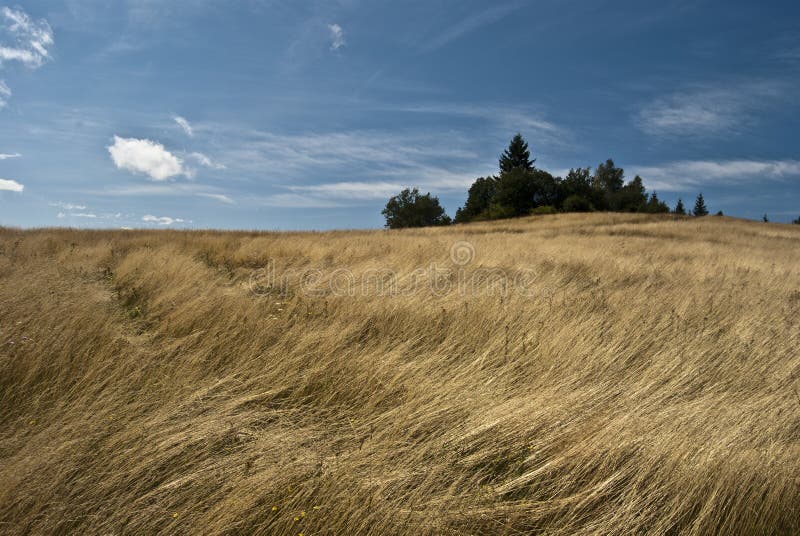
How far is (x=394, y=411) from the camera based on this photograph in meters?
2.88

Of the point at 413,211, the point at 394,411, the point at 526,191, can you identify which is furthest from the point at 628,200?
the point at 394,411

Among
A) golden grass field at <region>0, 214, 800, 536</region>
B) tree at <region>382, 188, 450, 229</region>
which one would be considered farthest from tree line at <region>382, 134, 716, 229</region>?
golden grass field at <region>0, 214, 800, 536</region>

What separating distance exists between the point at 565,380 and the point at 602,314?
79.1 inches

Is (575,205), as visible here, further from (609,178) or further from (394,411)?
(394,411)

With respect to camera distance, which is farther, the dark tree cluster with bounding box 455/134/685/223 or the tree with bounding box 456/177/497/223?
the tree with bounding box 456/177/497/223

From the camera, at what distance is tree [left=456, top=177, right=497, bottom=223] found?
63.3 m

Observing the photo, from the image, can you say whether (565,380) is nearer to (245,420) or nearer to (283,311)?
(245,420)

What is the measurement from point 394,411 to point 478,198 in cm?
6373

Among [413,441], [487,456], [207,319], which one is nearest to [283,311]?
[207,319]

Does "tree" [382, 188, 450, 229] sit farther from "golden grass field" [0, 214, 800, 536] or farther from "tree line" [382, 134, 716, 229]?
"golden grass field" [0, 214, 800, 536]

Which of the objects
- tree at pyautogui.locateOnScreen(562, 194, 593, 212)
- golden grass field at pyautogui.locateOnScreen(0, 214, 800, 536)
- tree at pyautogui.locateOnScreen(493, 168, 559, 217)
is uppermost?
tree at pyautogui.locateOnScreen(493, 168, 559, 217)

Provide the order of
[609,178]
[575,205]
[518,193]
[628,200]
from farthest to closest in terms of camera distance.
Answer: [609,178] < [628,200] < [518,193] < [575,205]

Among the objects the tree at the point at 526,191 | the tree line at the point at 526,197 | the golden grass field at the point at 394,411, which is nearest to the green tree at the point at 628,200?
the tree line at the point at 526,197

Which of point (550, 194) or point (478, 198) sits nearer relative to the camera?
point (550, 194)
